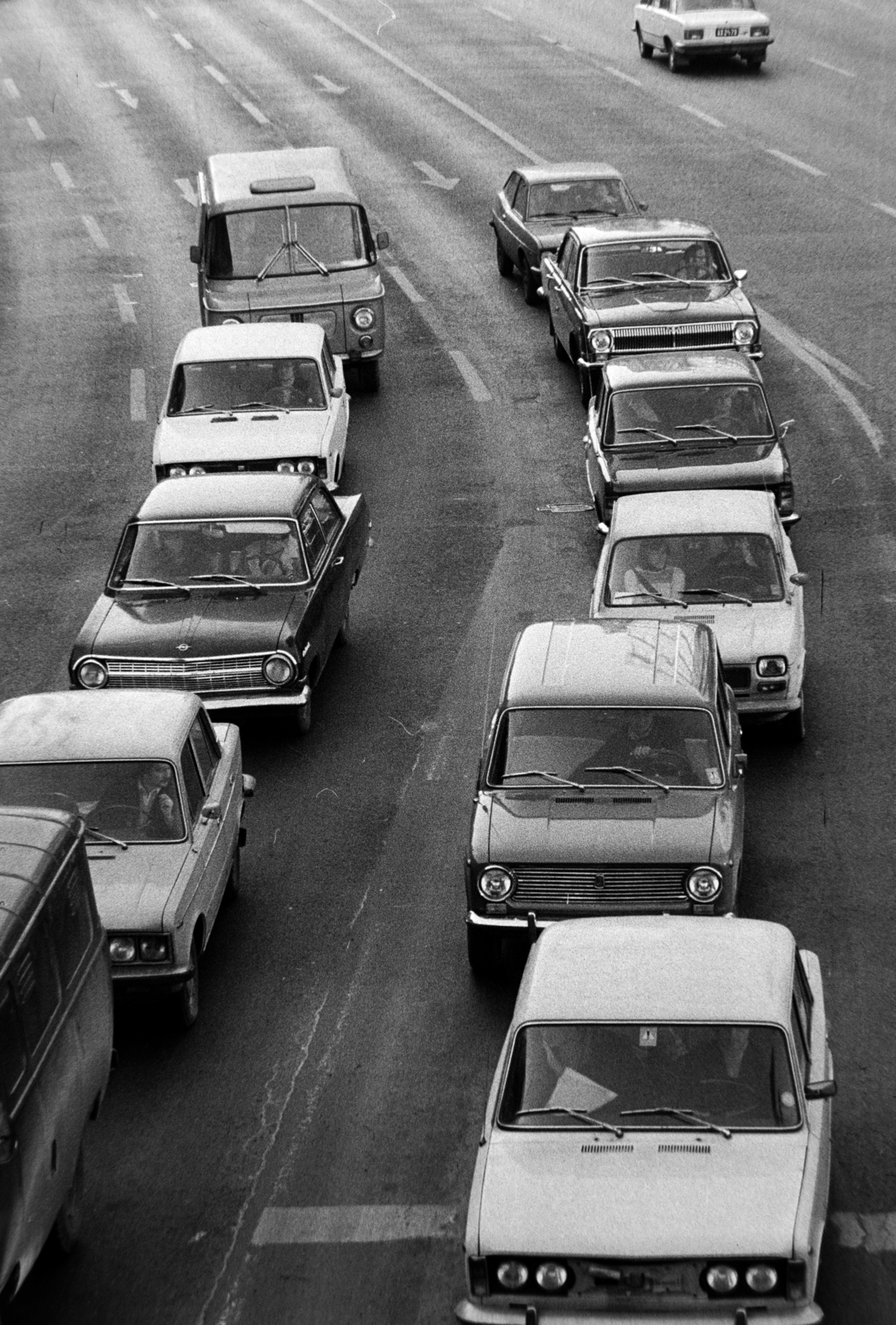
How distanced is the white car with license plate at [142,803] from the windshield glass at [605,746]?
67.9 inches

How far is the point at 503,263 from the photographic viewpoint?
28172 millimetres

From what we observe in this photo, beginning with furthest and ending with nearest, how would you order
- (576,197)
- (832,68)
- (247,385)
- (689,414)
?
(832,68), (576,197), (247,385), (689,414)

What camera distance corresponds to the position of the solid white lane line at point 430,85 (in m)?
35.4

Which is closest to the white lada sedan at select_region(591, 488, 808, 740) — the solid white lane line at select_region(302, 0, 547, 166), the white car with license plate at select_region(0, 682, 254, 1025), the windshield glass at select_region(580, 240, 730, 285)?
the white car with license plate at select_region(0, 682, 254, 1025)

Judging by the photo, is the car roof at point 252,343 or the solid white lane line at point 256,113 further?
the solid white lane line at point 256,113

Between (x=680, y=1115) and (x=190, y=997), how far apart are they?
3387 millimetres

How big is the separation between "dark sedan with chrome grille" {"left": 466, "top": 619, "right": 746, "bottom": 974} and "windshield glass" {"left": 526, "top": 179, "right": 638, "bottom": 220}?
15.6 m

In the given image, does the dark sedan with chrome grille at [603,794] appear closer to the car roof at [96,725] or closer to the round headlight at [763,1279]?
the car roof at [96,725]

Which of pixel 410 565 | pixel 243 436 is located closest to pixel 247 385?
pixel 243 436

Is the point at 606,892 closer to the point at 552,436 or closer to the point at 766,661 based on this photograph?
the point at 766,661

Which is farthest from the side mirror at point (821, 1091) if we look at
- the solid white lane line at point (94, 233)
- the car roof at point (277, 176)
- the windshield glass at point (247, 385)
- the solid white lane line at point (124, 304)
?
the solid white lane line at point (94, 233)

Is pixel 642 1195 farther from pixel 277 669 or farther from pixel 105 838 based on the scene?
pixel 277 669

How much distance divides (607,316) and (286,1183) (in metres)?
14.0

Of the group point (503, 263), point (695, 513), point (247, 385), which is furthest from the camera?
point (503, 263)
